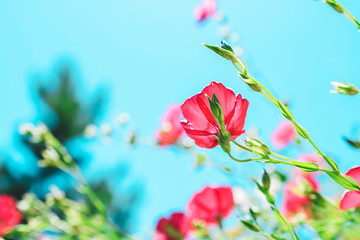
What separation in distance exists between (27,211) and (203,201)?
463 millimetres

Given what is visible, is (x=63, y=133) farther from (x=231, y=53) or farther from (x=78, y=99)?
(x=231, y=53)

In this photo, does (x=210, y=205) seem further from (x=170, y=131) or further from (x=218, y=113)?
(x=218, y=113)

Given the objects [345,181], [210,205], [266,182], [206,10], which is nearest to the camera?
[345,181]

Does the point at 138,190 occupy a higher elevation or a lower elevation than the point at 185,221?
higher

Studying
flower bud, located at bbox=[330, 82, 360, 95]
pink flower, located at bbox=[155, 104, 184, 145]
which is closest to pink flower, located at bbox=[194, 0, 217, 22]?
pink flower, located at bbox=[155, 104, 184, 145]

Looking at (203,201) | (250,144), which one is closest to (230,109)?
(250,144)

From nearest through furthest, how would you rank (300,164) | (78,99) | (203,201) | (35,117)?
(300,164)
(203,201)
(35,117)
(78,99)

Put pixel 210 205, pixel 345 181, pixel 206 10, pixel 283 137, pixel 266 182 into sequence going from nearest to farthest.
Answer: pixel 345 181 < pixel 266 182 < pixel 210 205 < pixel 206 10 < pixel 283 137

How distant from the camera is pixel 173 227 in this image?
0.74 m

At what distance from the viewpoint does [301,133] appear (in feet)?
0.96

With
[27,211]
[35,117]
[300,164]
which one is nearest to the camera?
[300,164]

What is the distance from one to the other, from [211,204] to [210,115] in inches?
16.0

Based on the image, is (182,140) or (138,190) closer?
(182,140)

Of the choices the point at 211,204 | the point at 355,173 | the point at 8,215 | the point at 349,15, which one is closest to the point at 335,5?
the point at 349,15
